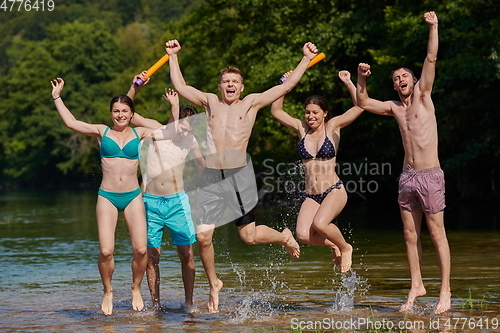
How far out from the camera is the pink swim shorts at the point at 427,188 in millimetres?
9008

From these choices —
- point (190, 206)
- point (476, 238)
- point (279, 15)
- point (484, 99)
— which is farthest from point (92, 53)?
point (190, 206)

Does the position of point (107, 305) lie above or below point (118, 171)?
below

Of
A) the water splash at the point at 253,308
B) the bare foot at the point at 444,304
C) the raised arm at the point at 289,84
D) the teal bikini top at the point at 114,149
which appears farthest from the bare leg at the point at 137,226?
the bare foot at the point at 444,304

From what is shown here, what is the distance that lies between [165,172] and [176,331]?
6.92 ft

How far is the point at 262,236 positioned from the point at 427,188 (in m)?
2.04

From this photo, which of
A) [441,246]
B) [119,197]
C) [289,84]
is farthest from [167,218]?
[441,246]

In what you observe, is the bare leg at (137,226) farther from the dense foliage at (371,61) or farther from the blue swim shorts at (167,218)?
the dense foliage at (371,61)

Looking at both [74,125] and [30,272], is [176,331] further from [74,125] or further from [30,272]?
[30,272]

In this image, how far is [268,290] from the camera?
1135cm

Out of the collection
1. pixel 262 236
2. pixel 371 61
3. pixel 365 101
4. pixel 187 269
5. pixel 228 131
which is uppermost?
pixel 371 61

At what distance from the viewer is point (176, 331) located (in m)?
8.76

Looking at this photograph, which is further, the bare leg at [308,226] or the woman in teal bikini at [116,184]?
the bare leg at [308,226]

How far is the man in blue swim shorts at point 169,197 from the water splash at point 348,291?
1.76 metres

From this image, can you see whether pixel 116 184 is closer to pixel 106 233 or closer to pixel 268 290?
pixel 106 233
